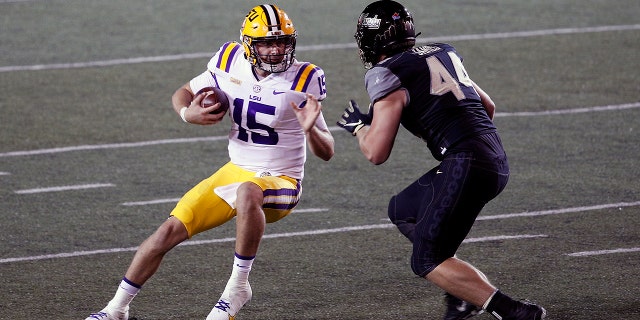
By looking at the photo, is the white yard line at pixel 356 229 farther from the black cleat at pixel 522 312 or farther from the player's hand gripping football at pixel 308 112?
the player's hand gripping football at pixel 308 112

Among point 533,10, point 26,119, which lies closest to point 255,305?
point 26,119

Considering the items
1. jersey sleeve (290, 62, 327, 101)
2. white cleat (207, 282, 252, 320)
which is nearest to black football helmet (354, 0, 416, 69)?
jersey sleeve (290, 62, 327, 101)

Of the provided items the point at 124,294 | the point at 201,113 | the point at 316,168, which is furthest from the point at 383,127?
the point at 316,168

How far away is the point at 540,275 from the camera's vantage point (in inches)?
252

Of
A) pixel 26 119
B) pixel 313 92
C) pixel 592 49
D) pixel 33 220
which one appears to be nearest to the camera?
pixel 313 92

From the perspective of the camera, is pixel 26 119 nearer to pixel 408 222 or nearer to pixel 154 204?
pixel 154 204

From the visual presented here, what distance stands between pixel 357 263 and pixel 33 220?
7.22 ft

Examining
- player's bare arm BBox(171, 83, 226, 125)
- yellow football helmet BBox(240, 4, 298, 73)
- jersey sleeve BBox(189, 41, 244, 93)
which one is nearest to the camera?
player's bare arm BBox(171, 83, 226, 125)

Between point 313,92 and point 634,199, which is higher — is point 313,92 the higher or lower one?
the higher one

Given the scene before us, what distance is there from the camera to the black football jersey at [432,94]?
5234 mm

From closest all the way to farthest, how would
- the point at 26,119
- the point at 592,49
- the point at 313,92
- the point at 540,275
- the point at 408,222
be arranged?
1. the point at 408,222
2. the point at 313,92
3. the point at 540,275
4. the point at 26,119
5. the point at 592,49

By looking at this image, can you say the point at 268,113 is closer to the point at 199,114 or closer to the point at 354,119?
the point at 199,114

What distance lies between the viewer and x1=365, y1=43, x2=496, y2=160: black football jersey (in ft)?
17.2

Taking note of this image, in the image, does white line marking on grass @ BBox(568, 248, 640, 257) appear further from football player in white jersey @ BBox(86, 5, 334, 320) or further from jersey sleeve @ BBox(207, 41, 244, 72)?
jersey sleeve @ BBox(207, 41, 244, 72)
